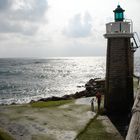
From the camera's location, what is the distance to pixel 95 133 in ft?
58.0

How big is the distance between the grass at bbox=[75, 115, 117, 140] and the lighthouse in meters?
4.03

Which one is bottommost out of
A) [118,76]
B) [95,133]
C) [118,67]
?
[95,133]

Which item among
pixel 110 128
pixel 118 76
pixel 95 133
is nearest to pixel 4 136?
Answer: pixel 95 133

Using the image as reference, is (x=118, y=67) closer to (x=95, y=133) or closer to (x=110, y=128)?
(x=110, y=128)

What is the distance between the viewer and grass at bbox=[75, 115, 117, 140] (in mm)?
16884

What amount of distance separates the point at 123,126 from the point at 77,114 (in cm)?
349

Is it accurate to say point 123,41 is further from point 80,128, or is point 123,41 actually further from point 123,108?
point 80,128

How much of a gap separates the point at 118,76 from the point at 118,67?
0.71 m

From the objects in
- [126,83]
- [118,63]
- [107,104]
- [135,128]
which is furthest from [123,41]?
[135,128]

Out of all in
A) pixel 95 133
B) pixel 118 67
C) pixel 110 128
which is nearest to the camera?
pixel 95 133

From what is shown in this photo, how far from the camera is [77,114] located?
71.4ft

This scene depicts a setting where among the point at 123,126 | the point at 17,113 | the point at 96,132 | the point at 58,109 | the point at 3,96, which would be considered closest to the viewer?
the point at 96,132

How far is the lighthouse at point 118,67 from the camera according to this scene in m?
23.0

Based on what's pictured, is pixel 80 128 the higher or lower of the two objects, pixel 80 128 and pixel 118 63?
the lower
